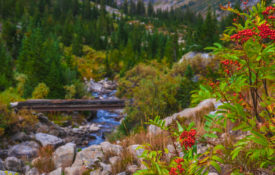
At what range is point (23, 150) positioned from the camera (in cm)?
1205

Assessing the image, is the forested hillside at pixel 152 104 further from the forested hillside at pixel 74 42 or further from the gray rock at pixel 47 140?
the forested hillside at pixel 74 42

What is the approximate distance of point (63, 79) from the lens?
88.0ft

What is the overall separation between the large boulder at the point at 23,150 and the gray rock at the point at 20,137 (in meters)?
0.93

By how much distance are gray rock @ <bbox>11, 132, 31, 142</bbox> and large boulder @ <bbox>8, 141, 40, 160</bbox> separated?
3.06 ft

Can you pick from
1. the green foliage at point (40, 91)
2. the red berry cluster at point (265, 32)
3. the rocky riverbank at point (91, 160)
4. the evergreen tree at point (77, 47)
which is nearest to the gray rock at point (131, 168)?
the rocky riverbank at point (91, 160)

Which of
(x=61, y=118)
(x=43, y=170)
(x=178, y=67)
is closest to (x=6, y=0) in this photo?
(x=61, y=118)

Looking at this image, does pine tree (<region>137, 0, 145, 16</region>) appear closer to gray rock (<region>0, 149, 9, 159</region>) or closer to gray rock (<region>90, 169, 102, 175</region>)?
gray rock (<region>0, 149, 9, 159</region>)

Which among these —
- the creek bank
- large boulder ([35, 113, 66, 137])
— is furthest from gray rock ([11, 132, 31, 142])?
the creek bank

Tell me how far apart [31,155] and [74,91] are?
14151 mm

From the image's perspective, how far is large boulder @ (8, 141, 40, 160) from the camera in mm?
11469

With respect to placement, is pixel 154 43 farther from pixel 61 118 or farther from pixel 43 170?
pixel 43 170

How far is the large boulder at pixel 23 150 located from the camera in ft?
37.6

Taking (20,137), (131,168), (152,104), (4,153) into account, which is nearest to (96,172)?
(131,168)

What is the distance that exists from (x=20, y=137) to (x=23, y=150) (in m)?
2.43
